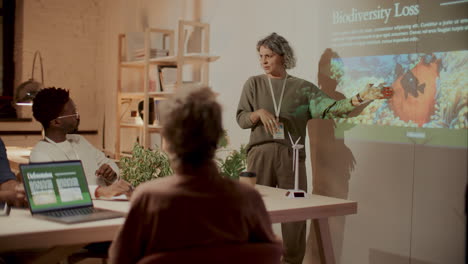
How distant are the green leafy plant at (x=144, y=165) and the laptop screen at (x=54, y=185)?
45 centimetres

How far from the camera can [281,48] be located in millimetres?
4273

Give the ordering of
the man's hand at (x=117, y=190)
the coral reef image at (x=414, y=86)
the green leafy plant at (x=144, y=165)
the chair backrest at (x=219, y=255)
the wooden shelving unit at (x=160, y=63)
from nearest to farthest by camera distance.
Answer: the chair backrest at (x=219, y=255)
the man's hand at (x=117, y=190)
the green leafy plant at (x=144, y=165)
the coral reef image at (x=414, y=86)
the wooden shelving unit at (x=160, y=63)

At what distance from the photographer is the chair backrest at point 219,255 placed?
1.61m

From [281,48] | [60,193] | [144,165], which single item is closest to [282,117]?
[281,48]

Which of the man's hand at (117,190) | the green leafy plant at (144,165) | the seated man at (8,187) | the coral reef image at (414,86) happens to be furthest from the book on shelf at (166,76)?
the seated man at (8,187)

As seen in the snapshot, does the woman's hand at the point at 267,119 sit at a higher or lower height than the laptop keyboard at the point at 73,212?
higher

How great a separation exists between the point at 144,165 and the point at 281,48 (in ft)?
5.30

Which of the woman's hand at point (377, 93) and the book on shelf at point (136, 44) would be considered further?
the book on shelf at point (136, 44)

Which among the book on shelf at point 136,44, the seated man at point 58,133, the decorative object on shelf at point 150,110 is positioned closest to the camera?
the seated man at point 58,133

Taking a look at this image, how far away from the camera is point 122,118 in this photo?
7.28m

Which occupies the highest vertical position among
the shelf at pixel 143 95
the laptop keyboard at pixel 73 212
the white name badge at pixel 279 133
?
the shelf at pixel 143 95

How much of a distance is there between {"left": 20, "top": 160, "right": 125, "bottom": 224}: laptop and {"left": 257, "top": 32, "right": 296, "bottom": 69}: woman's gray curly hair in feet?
6.59

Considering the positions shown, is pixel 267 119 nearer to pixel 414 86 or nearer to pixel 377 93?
pixel 377 93

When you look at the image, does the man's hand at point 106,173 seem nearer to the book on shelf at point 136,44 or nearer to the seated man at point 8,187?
the seated man at point 8,187
